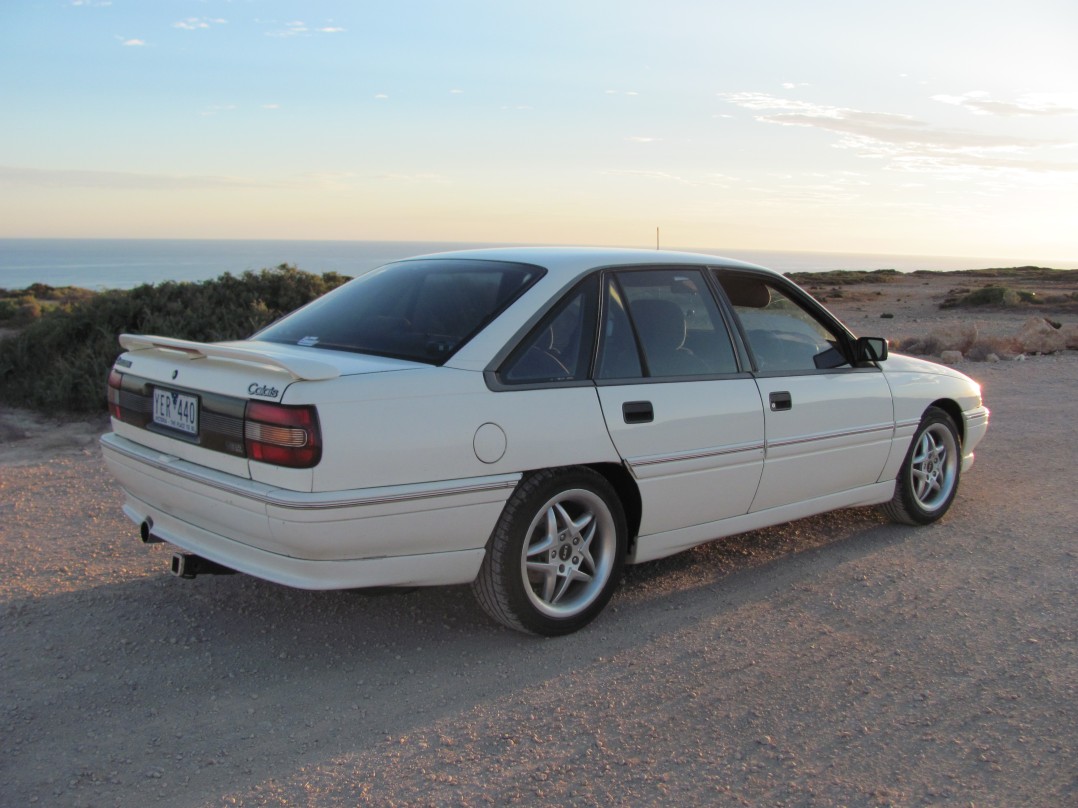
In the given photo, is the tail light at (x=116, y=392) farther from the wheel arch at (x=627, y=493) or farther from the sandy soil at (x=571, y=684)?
the wheel arch at (x=627, y=493)

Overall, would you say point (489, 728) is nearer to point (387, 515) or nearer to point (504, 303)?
point (387, 515)

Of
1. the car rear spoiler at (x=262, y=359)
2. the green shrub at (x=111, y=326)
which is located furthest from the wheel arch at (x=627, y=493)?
the green shrub at (x=111, y=326)

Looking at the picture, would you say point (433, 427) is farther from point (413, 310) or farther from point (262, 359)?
point (413, 310)

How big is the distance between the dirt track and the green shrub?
13.2 feet

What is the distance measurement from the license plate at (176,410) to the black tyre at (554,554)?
1226mm

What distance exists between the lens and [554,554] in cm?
399

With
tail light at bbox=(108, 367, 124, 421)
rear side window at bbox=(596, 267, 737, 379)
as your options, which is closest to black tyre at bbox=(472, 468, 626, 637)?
rear side window at bbox=(596, 267, 737, 379)

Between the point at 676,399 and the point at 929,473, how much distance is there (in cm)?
238

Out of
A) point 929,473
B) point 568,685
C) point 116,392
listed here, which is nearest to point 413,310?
point 116,392

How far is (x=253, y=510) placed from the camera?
343 centimetres

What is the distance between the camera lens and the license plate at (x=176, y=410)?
3.71 meters

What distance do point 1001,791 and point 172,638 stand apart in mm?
3075

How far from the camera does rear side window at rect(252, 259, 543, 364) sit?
3.96 meters

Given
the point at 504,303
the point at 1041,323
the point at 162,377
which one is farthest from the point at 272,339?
the point at 1041,323
